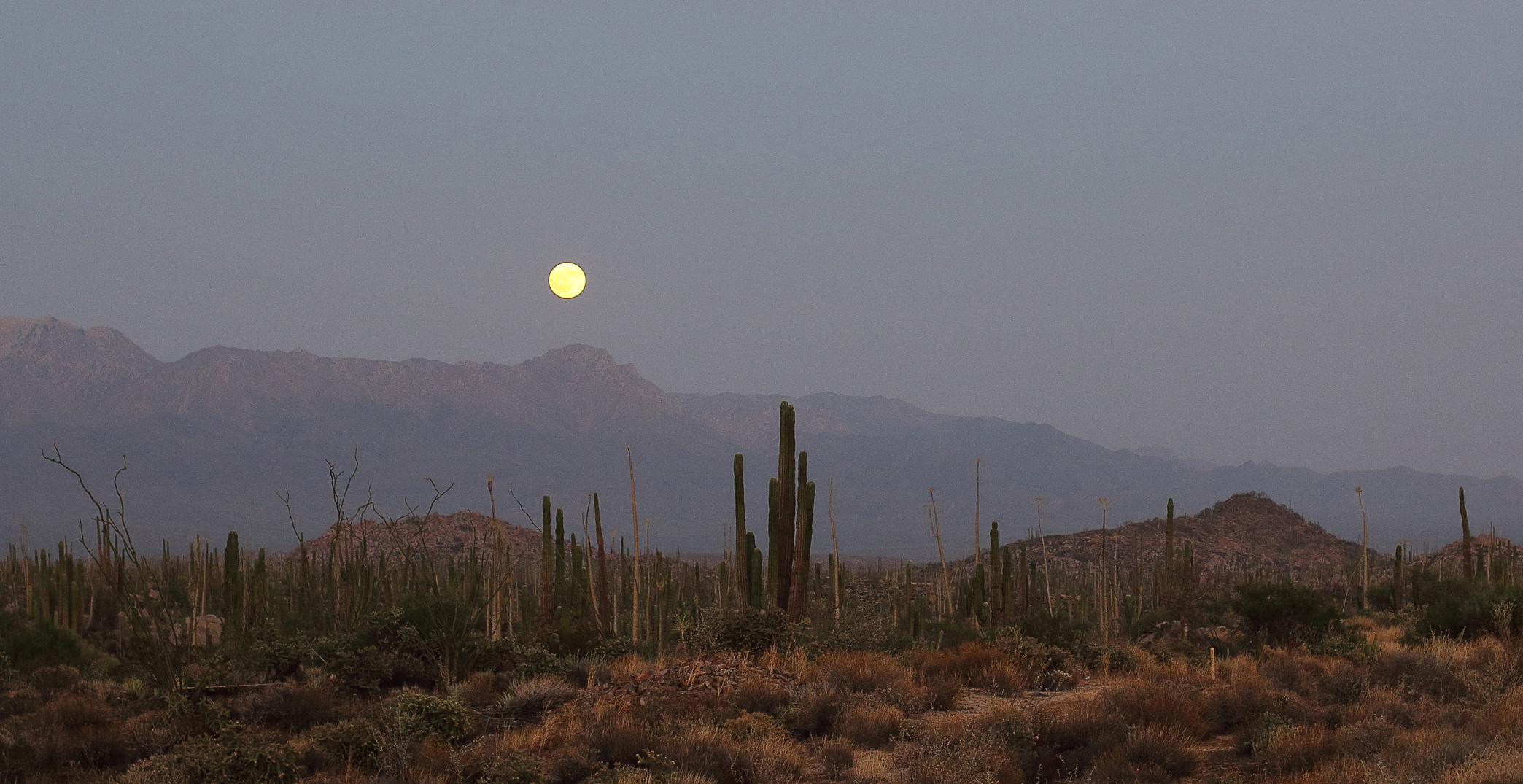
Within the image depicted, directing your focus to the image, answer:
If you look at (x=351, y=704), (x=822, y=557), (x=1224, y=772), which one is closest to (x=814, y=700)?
(x=1224, y=772)

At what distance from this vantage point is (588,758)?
34.5 feet

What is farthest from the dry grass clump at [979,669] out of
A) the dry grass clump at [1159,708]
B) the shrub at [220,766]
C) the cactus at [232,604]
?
the cactus at [232,604]

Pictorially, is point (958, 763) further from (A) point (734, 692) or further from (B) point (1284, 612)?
(B) point (1284, 612)

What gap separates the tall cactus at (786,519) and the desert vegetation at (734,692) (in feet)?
0.14

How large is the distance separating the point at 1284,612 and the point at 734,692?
500 inches

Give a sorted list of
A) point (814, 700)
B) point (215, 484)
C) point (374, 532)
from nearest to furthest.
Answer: point (814, 700), point (374, 532), point (215, 484)

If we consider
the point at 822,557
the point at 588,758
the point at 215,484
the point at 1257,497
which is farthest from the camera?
the point at 215,484

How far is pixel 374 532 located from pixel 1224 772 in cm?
6015

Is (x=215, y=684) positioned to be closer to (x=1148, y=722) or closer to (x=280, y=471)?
(x=1148, y=722)

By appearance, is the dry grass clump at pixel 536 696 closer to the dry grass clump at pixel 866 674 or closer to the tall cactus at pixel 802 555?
the dry grass clump at pixel 866 674

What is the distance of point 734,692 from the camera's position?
44.3ft

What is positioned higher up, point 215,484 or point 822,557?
point 215,484

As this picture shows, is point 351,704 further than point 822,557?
No

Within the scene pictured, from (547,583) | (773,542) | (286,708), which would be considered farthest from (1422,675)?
(547,583)
